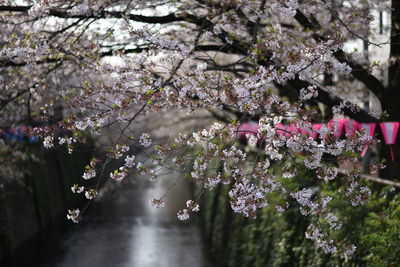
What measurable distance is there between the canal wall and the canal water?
73cm

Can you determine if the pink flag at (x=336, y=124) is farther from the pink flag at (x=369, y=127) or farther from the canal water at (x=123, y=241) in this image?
the canal water at (x=123, y=241)

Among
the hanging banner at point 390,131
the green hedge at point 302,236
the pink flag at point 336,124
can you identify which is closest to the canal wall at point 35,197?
the green hedge at point 302,236

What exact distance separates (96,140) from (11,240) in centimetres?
2624

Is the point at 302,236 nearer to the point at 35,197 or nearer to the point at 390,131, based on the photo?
the point at 390,131

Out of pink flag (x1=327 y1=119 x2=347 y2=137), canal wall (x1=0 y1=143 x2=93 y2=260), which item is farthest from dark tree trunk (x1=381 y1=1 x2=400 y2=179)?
canal wall (x1=0 y1=143 x2=93 y2=260)

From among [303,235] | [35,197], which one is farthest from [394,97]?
[35,197]

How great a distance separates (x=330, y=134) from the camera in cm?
702

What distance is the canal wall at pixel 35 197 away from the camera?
1971 centimetres

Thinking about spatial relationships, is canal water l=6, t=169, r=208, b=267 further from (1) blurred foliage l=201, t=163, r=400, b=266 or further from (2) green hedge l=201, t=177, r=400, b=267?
(1) blurred foliage l=201, t=163, r=400, b=266

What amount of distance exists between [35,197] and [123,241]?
173 inches

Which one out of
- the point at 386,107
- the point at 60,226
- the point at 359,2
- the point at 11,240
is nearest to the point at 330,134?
the point at 386,107

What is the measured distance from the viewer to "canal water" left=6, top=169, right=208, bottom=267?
20.6 meters

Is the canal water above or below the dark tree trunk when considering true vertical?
below

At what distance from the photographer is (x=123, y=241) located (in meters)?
24.2
